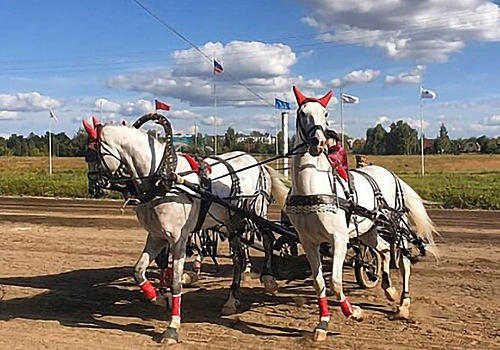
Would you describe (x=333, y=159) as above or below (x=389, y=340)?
above

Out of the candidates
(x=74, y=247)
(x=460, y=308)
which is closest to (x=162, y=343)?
(x=460, y=308)

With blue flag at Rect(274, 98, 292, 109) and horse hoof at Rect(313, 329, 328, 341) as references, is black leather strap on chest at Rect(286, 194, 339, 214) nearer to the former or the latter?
horse hoof at Rect(313, 329, 328, 341)

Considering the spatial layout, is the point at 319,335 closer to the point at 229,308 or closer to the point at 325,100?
the point at 229,308

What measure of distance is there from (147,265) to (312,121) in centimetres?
248

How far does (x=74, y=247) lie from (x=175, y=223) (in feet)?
22.6

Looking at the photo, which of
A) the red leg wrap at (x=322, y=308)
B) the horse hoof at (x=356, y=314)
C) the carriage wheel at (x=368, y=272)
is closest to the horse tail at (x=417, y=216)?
the carriage wheel at (x=368, y=272)

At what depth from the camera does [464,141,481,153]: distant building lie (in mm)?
96438

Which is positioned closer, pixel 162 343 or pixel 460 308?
pixel 162 343

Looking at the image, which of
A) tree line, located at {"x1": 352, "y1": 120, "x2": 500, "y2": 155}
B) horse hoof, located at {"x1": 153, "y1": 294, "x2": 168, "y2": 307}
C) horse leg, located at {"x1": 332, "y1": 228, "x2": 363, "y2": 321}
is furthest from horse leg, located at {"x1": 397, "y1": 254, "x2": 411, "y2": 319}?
tree line, located at {"x1": 352, "y1": 120, "x2": 500, "y2": 155}

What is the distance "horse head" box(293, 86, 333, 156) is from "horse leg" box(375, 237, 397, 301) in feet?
7.83

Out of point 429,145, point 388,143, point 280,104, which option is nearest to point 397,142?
point 388,143

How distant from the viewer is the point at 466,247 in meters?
12.6

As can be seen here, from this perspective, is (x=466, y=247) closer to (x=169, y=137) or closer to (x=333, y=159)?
(x=333, y=159)

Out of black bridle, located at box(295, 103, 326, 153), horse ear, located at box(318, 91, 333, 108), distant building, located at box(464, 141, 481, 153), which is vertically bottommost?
black bridle, located at box(295, 103, 326, 153)
